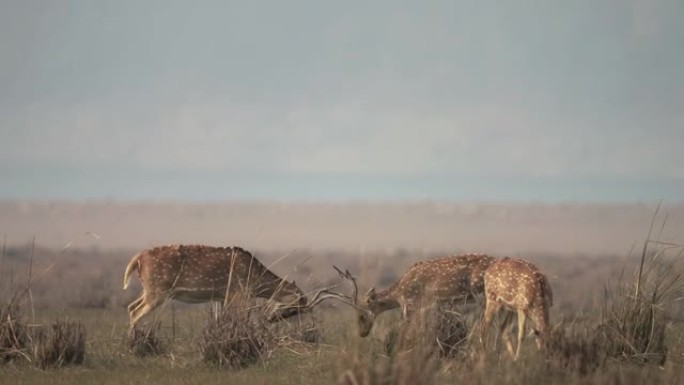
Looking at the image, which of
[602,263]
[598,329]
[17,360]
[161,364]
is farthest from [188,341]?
[602,263]

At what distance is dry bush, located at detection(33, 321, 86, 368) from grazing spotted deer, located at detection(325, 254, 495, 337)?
3834 millimetres

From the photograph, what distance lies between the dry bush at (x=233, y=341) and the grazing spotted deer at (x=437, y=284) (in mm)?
1935

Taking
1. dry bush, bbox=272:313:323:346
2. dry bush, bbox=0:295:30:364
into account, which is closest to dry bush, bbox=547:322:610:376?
dry bush, bbox=272:313:323:346

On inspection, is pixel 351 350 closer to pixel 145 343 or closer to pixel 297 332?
pixel 297 332

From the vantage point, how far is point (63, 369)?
52.0 ft

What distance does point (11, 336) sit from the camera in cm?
1638

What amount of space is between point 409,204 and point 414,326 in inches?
4350

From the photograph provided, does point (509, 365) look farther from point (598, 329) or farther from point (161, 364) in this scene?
point (161, 364)

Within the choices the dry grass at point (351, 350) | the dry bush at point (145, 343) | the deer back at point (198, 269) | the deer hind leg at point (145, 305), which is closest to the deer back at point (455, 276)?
the dry grass at point (351, 350)

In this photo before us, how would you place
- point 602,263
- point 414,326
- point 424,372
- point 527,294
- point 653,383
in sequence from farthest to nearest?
point 602,263 < point 527,294 < point 414,326 < point 653,383 < point 424,372

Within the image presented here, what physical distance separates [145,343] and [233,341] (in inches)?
60.8

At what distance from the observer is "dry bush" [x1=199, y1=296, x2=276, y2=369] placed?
16.1 metres

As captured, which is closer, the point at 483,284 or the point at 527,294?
the point at 527,294

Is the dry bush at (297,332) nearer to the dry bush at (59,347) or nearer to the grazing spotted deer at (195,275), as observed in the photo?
the grazing spotted deer at (195,275)
